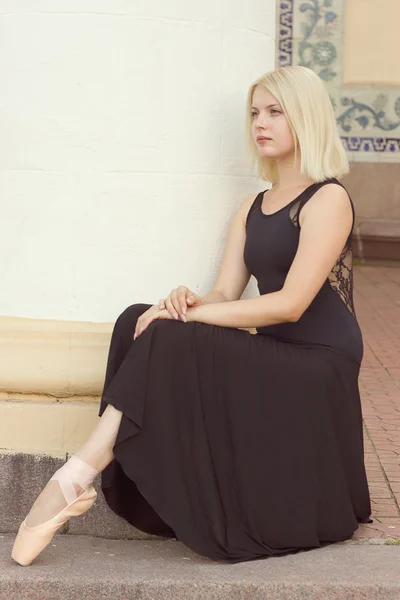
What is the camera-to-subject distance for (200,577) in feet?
10.1

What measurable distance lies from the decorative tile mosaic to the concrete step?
8.40 meters

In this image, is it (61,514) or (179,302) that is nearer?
(61,514)

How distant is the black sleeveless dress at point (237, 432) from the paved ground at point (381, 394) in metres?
0.29

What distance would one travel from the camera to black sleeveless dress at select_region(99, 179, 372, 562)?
10.4 ft

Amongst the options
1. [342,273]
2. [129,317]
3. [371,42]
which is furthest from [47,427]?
[371,42]

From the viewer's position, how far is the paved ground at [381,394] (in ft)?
12.1

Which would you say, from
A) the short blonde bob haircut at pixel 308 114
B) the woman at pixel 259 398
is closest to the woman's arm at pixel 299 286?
the woman at pixel 259 398

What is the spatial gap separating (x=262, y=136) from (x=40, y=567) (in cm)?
143

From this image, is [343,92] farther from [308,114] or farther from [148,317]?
[148,317]

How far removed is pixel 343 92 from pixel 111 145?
8.06 m

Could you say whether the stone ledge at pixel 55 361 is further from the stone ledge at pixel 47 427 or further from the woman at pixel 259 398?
the woman at pixel 259 398

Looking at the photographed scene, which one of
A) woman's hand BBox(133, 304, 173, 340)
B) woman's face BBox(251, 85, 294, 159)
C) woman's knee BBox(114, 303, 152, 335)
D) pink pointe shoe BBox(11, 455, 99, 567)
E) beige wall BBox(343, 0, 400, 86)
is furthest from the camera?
beige wall BBox(343, 0, 400, 86)

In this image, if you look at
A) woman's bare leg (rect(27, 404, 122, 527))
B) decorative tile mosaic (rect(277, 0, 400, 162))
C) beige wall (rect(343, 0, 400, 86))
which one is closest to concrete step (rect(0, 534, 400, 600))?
woman's bare leg (rect(27, 404, 122, 527))

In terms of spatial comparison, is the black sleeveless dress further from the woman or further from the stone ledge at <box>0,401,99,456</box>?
the stone ledge at <box>0,401,99,456</box>
